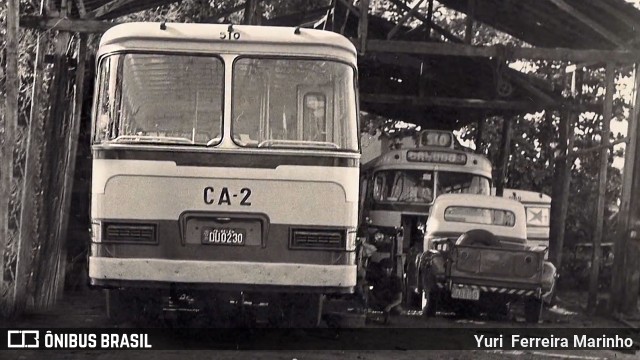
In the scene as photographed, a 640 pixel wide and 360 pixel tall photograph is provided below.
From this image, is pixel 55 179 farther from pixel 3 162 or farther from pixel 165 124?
pixel 165 124

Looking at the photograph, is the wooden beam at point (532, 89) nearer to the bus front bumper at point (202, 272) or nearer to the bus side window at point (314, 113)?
Result: the bus side window at point (314, 113)

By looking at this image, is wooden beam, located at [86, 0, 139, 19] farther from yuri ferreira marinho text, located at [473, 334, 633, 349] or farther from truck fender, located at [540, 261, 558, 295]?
yuri ferreira marinho text, located at [473, 334, 633, 349]

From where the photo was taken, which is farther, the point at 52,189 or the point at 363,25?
the point at 363,25

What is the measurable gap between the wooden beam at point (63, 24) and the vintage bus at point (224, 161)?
2.97 m

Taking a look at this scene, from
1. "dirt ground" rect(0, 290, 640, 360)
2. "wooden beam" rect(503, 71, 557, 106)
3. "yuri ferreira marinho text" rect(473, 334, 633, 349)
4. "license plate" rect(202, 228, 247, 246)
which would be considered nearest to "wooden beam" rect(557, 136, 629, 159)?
"wooden beam" rect(503, 71, 557, 106)

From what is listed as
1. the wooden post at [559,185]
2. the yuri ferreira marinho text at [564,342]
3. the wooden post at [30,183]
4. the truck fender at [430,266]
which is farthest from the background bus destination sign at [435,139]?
the yuri ferreira marinho text at [564,342]

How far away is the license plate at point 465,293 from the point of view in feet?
43.2

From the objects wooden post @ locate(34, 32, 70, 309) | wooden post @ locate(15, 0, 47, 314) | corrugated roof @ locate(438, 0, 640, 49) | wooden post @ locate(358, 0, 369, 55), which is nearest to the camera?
wooden post @ locate(15, 0, 47, 314)

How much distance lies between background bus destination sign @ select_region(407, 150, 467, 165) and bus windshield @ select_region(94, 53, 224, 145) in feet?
28.0

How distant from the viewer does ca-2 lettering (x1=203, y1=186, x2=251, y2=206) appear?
9.05 m

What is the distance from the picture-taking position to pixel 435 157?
17500 mm

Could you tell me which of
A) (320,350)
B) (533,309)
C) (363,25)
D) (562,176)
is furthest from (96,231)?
(562,176)

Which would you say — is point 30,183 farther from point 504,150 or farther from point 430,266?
point 504,150

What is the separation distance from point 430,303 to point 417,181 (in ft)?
13.2
